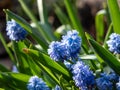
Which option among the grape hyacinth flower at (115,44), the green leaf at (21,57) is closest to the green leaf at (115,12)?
the grape hyacinth flower at (115,44)

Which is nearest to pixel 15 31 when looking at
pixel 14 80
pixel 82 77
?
pixel 14 80

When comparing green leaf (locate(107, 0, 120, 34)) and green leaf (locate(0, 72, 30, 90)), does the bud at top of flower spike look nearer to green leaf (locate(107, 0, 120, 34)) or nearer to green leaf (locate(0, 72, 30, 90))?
green leaf (locate(0, 72, 30, 90))

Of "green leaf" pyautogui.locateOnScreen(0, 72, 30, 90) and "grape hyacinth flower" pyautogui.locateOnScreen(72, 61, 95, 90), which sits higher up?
"green leaf" pyautogui.locateOnScreen(0, 72, 30, 90)

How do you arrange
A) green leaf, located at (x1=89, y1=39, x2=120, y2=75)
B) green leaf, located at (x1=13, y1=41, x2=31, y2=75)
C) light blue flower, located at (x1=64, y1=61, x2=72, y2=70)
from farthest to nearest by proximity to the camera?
green leaf, located at (x1=13, y1=41, x2=31, y2=75) < light blue flower, located at (x1=64, y1=61, x2=72, y2=70) < green leaf, located at (x1=89, y1=39, x2=120, y2=75)

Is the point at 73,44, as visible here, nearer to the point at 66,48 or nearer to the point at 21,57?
the point at 66,48

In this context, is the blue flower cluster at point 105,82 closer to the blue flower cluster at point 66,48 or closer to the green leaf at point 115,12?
the blue flower cluster at point 66,48

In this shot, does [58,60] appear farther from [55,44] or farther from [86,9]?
[86,9]

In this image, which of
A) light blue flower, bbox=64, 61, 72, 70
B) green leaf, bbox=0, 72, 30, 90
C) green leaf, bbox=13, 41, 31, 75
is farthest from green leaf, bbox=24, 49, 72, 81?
green leaf, bbox=13, 41, 31, 75
